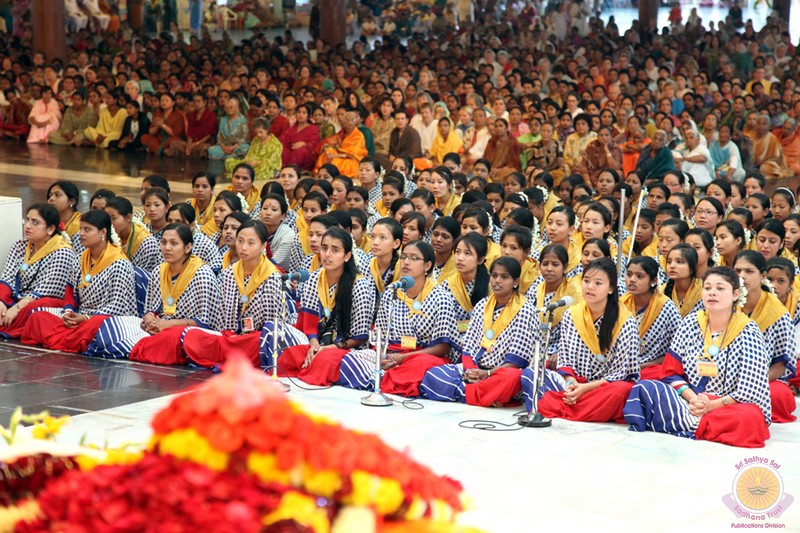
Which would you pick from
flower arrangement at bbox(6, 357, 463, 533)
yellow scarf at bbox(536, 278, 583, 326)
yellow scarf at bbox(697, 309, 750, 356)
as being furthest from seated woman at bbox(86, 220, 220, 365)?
flower arrangement at bbox(6, 357, 463, 533)

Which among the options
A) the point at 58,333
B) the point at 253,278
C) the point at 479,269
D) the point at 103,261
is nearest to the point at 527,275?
the point at 479,269

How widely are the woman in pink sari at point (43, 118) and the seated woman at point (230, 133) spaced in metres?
2.66

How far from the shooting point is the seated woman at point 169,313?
6.75 m

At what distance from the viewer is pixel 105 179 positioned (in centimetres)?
1277

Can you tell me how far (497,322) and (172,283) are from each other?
2.02m

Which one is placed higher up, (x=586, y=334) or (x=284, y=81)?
(x=284, y=81)

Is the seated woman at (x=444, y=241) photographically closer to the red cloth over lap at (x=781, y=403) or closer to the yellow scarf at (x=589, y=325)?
the yellow scarf at (x=589, y=325)

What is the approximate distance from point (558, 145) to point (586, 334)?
6.51 meters

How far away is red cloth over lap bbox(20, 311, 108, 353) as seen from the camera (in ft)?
22.8

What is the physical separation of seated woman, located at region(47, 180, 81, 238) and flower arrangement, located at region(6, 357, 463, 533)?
233 inches

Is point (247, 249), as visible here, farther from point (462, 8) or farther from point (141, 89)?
point (462, 8)

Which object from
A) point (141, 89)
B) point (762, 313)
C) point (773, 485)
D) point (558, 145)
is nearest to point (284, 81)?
point (141, 89)

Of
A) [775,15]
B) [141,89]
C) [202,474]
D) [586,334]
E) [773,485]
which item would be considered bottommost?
[773,485]

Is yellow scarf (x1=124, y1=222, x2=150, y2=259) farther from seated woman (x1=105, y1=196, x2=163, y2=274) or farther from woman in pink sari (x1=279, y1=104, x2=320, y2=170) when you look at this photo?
woman in pink sari (x1=279, y1=104, x2=320, y2=170)
